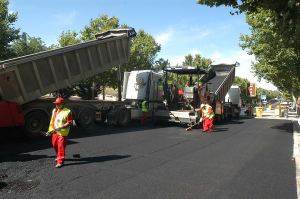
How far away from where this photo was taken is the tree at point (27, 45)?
50997 mm

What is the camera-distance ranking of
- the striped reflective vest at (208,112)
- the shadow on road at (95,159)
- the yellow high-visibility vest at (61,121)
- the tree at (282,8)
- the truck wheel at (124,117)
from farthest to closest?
the truck wheel at (124,117), the striped reflective vest at (208,112), the tree at (282,8), the shadow on road at (95,159), the yellow high-visibility vest at (61,121)

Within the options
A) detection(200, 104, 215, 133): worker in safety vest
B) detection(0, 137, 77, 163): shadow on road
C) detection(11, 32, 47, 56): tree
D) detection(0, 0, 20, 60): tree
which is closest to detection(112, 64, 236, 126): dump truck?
detection(200, 104, 215, 133): worker in safety vest

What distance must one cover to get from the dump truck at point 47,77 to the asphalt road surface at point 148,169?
87 cm

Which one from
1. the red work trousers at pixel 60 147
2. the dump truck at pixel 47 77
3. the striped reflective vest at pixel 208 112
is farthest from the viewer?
the striped reflective vest at pixel 208 112

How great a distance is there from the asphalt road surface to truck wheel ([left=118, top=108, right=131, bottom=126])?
3805 millimetres

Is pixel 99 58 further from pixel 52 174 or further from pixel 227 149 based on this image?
pixel 52 174

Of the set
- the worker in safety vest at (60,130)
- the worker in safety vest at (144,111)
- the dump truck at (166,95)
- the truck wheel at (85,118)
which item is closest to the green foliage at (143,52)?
the dump truck at (166,95)

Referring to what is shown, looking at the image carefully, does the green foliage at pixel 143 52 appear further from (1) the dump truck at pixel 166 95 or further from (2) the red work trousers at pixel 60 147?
(2) the red work trousers at pixel 60 147

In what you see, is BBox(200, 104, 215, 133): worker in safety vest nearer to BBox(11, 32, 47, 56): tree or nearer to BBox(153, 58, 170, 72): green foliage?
BBox(153, 58, 170, 72): green foliage

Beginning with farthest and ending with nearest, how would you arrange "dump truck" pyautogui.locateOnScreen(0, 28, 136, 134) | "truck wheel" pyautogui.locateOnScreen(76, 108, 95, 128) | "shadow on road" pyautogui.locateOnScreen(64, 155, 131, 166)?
"truck wheel" pyautogui.locateOnScreen(76, 108, 95, 128)
"dump truck" pyautogui.locateOnScreen(0, 28, 136, 134)
"shadow on road" pyautogui.locateOnScreen(64, 155, 131, 166)

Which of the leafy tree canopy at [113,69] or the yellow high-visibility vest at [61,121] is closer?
the yellow high-visibility vest at [61,121]

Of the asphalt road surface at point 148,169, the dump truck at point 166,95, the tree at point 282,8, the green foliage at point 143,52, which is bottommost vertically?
the asphalt road surface at point 148,169

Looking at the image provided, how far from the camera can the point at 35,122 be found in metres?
12.5

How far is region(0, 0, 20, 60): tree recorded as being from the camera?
30141 millimetres
